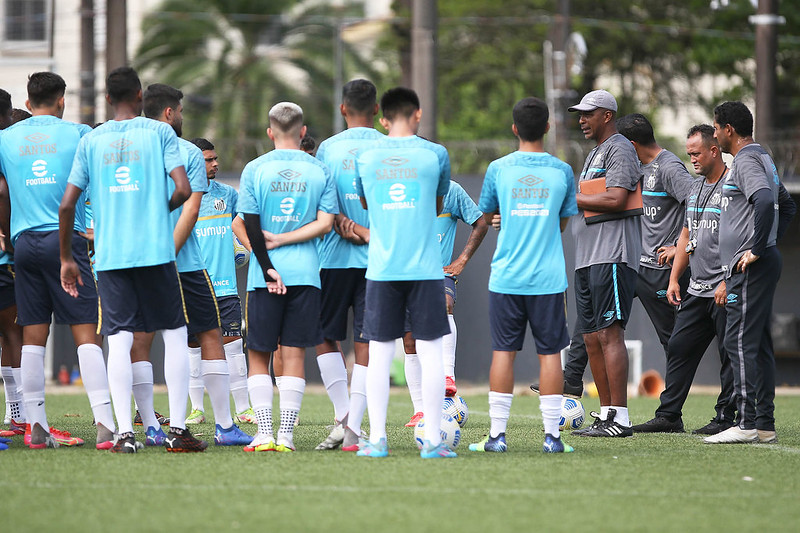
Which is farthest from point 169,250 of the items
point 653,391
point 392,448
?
point 653,391

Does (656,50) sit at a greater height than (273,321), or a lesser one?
greater

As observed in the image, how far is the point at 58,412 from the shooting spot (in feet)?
34.7

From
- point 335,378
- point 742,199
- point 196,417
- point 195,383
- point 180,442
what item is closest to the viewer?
point 180,442

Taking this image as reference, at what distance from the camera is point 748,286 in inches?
305

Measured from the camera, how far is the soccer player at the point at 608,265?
8078 millimetres

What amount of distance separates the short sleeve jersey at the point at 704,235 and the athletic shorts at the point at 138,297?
3963mm

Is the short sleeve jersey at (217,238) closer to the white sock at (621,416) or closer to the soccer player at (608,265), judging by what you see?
the soccer player at (608,265)

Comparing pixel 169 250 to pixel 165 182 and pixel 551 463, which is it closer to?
pixel 165 182

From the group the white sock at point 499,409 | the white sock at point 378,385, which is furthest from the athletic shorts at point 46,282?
the white sock at point 499,409

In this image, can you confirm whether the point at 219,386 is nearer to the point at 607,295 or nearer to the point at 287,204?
the point at 287,204

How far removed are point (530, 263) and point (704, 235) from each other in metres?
2.01

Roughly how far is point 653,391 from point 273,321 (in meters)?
8.11

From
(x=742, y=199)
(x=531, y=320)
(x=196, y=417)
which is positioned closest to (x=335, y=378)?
(x=531, y=320)

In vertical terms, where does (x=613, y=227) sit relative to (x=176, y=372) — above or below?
above
